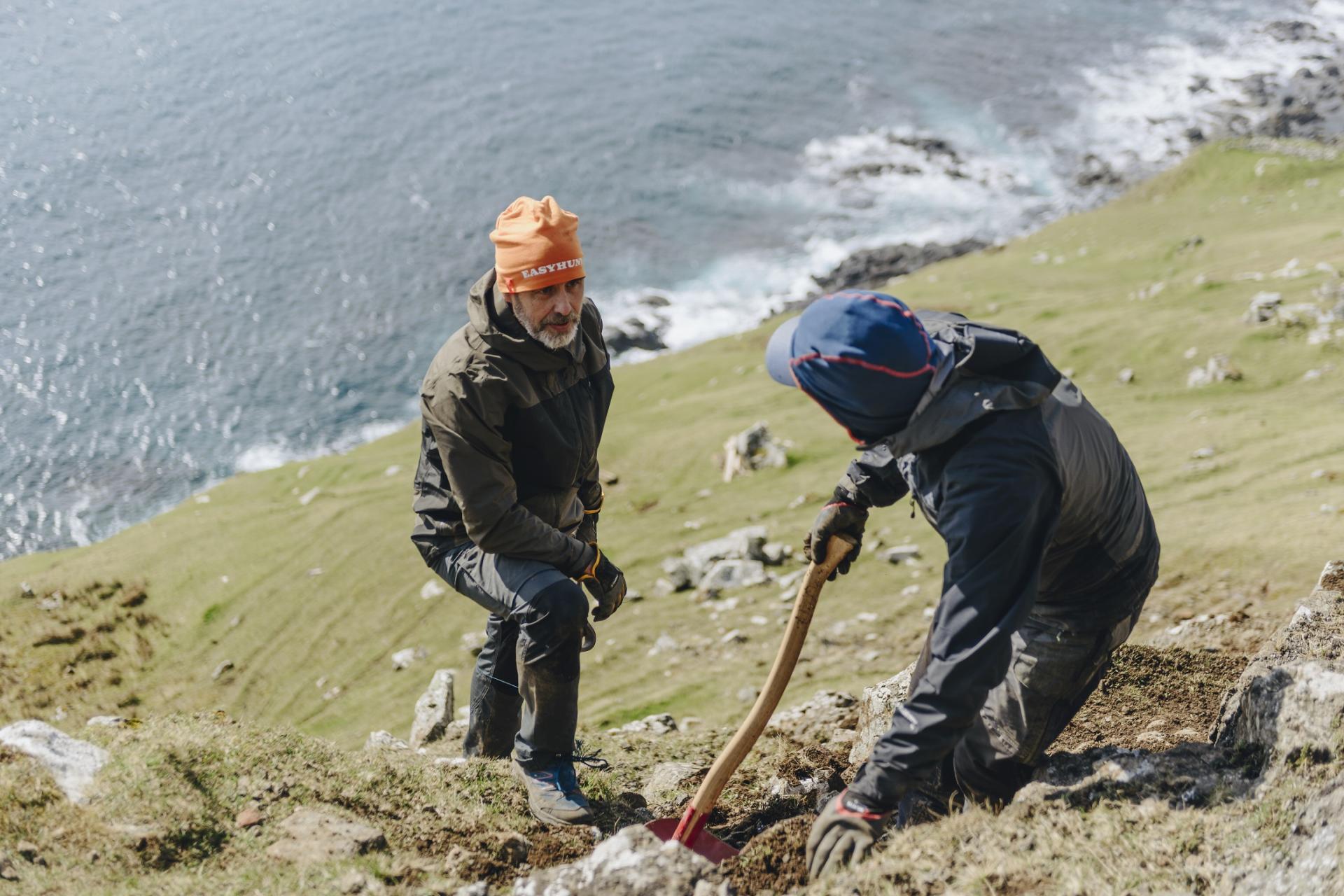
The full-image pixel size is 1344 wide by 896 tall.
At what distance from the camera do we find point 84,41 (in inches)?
1983

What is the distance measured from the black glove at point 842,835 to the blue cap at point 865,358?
158 centimetres

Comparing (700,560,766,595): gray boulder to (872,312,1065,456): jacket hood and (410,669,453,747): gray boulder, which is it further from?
(872,312,1065,456): jacket hood

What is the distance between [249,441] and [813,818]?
27.2 metres

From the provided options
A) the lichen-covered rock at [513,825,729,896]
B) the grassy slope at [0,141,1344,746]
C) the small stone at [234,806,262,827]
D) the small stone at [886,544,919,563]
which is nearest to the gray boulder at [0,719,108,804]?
the small stone at [234,806,262,827]

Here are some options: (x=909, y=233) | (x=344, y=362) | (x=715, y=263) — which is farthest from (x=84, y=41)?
(x=909, y=233)

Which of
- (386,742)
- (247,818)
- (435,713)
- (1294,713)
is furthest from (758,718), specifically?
(386,742)

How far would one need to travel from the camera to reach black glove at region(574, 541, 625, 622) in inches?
253

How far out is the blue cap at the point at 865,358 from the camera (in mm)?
4035

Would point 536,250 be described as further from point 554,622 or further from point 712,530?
point 712,530

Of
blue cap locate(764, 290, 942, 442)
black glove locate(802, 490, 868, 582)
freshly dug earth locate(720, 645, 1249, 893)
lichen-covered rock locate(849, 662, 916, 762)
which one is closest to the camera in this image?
blue cap locate(764, 290, 942, 442)

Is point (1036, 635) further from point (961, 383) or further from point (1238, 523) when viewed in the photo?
point (1238, 523)

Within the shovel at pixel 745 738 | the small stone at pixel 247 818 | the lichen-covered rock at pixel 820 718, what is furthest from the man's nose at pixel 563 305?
the lichen-covered rock at pixel 820 718

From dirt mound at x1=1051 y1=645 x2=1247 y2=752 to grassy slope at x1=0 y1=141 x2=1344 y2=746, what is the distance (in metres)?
1.85

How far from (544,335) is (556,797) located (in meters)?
2.59
